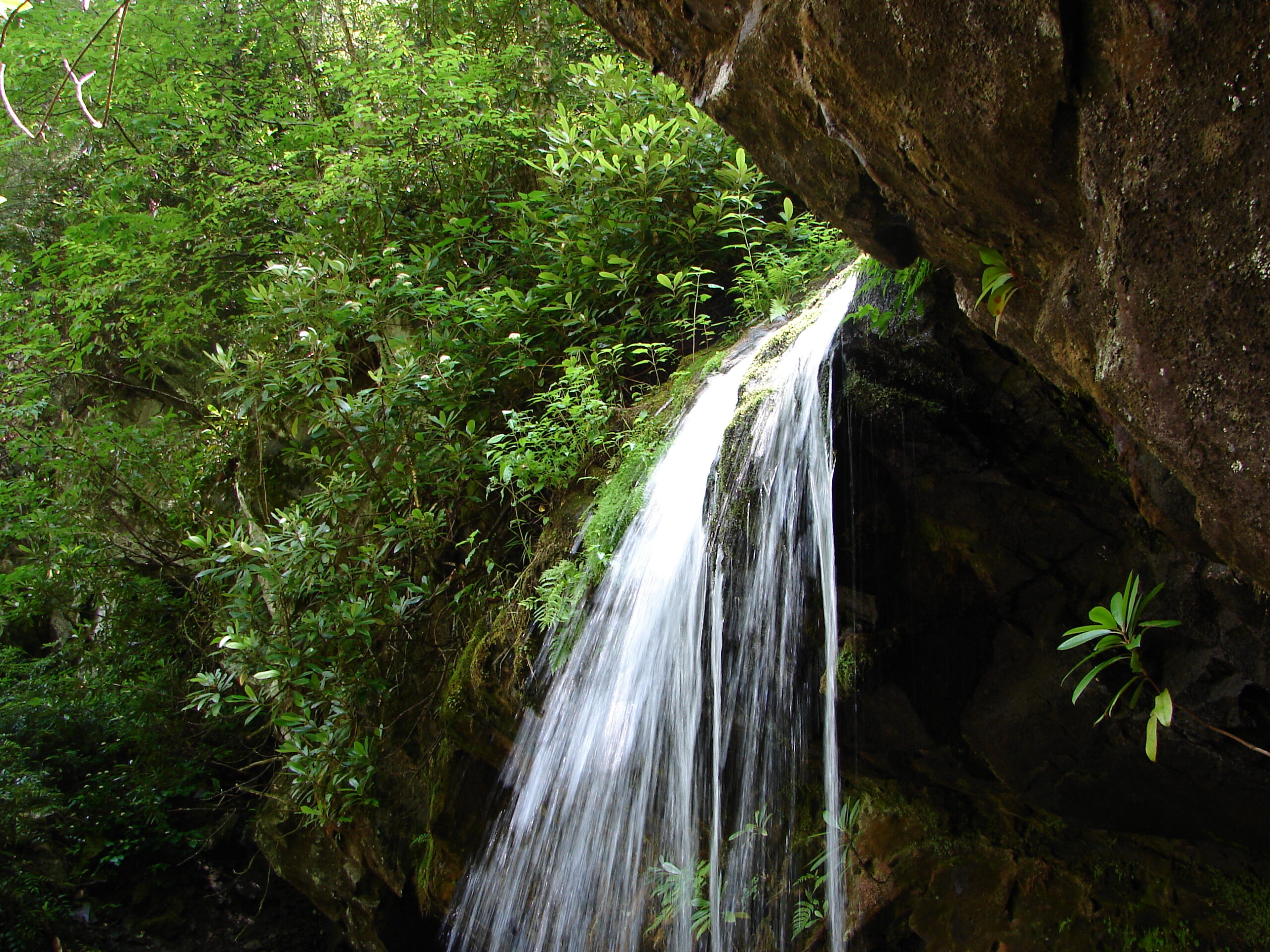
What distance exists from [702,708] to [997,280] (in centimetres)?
200

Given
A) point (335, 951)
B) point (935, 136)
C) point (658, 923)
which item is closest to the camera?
point (935, 136)

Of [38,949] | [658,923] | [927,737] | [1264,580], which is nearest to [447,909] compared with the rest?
[658,923]

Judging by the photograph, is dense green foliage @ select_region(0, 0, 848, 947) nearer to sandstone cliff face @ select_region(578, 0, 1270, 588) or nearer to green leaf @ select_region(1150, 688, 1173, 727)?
sandstone cliff face @ select_region(578, 0, 1270, 588)

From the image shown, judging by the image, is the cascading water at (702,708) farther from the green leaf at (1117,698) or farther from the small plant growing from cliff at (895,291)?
the green leaf at (1117,698)

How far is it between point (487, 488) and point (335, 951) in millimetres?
3802

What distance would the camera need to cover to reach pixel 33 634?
9.58 meters

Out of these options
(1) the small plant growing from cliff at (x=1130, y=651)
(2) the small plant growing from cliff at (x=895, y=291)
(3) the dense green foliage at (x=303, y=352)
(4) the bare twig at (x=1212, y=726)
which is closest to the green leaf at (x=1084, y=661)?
(1) the small plant growing from cliff at (x=1130, y=651)

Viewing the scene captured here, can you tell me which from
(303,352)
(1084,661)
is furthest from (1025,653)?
(303,352)

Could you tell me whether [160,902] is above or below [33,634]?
below

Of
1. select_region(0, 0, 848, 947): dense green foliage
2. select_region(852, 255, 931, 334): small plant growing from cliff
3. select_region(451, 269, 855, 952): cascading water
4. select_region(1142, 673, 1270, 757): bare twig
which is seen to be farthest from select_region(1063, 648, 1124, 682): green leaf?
select_region(0, 0, 848, 947): dense green foliage

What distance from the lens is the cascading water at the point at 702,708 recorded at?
116 inches

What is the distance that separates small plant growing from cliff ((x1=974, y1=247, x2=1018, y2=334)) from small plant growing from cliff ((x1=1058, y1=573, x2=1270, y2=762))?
33.6 inches

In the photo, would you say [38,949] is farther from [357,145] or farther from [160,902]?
[357,145]

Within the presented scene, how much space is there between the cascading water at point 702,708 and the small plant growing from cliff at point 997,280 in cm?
76
